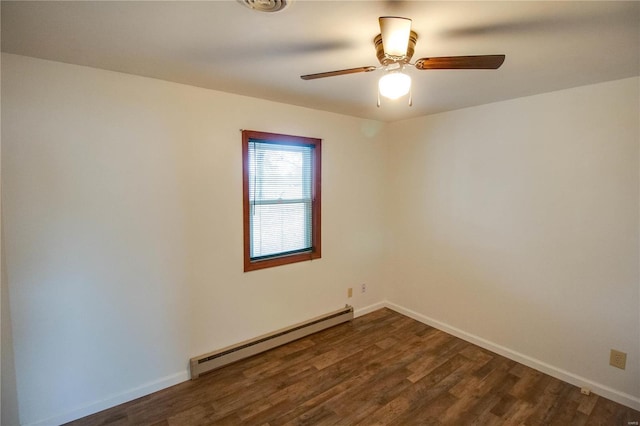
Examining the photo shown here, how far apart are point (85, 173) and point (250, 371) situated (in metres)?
2.04

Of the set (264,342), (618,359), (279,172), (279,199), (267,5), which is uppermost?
(267,5)

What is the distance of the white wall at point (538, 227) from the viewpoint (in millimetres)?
2268

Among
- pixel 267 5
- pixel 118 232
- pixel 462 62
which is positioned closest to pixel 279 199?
pixel 118 232

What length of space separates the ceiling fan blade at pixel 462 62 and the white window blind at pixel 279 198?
1.76 meters

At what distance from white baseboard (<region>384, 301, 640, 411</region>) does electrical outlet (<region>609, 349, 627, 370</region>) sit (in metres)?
0.20

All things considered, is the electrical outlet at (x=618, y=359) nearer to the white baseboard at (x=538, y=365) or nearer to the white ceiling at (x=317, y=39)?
the white baseboard at (x=538, y=365)

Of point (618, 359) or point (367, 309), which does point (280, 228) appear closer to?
point (367, 309)

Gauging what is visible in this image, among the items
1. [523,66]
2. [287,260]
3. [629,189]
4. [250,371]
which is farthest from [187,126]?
[629,189]

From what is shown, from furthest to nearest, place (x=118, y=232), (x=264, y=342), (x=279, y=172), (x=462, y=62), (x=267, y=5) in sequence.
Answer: (x=279, y=172) < (x=264, y=342) < (x=118, y=232) < (x=462, y=62) < (x=267, y=5)

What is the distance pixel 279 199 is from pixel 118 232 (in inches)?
55.3

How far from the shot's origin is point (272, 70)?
209cm

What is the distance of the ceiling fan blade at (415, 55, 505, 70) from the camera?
1.40m

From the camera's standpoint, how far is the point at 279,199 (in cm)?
307

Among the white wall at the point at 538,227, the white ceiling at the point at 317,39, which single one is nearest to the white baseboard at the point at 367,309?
the white wall at the point at 538,227
